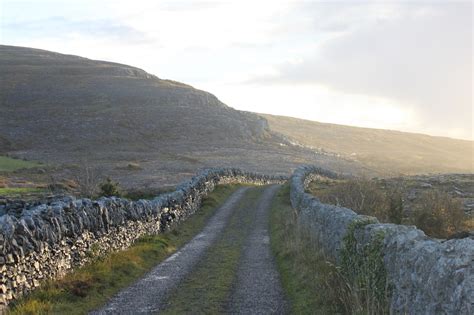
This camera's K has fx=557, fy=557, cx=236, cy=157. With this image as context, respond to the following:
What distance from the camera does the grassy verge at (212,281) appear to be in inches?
582

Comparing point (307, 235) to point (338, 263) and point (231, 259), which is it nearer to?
point (231, 259)

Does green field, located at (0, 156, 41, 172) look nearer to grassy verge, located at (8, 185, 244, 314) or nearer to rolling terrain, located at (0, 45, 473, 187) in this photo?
rolling terrain, located at (0, 45, 473, 187)

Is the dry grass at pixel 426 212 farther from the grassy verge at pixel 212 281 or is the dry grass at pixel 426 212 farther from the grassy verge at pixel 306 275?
the grassy verge at pixel 212 281

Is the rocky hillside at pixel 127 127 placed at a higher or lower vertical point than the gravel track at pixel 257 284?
higher

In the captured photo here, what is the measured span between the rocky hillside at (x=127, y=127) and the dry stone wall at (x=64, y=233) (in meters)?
34.0

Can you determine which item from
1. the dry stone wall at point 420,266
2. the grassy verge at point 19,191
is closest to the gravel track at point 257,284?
the dry stone wall at point 420,266

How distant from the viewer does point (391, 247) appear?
33.6 ft

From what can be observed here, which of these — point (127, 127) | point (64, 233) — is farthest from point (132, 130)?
point (64, 233)

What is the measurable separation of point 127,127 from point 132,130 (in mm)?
1971

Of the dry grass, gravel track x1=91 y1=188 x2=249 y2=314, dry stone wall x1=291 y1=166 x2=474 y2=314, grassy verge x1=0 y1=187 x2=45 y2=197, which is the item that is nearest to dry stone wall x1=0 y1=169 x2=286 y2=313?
gravel track x1=91 y1=188 x2=249 y2=314

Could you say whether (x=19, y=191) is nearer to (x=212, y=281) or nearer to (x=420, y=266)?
(x=212, y=281)

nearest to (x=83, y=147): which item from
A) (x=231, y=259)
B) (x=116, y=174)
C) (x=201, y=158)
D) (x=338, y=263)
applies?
(x=201, y=158)

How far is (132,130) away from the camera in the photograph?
379 ft

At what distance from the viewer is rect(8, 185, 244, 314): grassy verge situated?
14.4m
